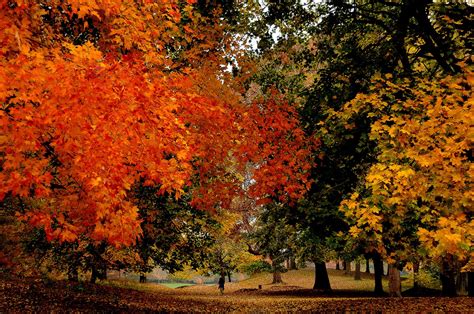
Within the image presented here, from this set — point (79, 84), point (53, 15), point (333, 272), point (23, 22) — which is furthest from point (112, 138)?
point (333, 272)

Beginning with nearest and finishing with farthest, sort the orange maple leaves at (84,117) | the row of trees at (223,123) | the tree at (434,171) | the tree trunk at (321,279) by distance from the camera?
1. the orange maple leaves at (84,117)
2. the row of trees at (223,123)
3. the tree at (434,171)
4. the tree trunk at (321,279)

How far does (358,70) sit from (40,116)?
10111 mm

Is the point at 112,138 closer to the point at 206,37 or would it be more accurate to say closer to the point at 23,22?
the point at 23,22

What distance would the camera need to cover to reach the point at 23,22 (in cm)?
731

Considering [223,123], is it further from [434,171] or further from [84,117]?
[84,117]

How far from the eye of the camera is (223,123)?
1376 cm

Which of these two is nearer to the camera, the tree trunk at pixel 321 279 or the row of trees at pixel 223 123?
the row of trees at pixel 223 123

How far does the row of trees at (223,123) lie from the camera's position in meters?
7.33

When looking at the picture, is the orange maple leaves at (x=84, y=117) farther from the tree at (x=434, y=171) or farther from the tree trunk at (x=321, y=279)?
the tree trunk at (x=321, y=279)

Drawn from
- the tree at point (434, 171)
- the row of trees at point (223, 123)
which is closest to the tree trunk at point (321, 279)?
the row of trees at point (223, 123)

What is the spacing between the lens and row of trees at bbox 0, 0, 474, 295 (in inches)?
289

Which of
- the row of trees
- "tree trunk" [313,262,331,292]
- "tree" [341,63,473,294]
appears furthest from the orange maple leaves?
"tree trunk" [313,262,331,292]

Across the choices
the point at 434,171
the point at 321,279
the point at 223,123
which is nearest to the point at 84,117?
the point at 223,123

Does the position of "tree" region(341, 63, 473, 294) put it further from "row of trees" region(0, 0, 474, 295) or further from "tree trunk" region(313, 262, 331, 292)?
"tree trunk" region(313, 262, 331, 292)
